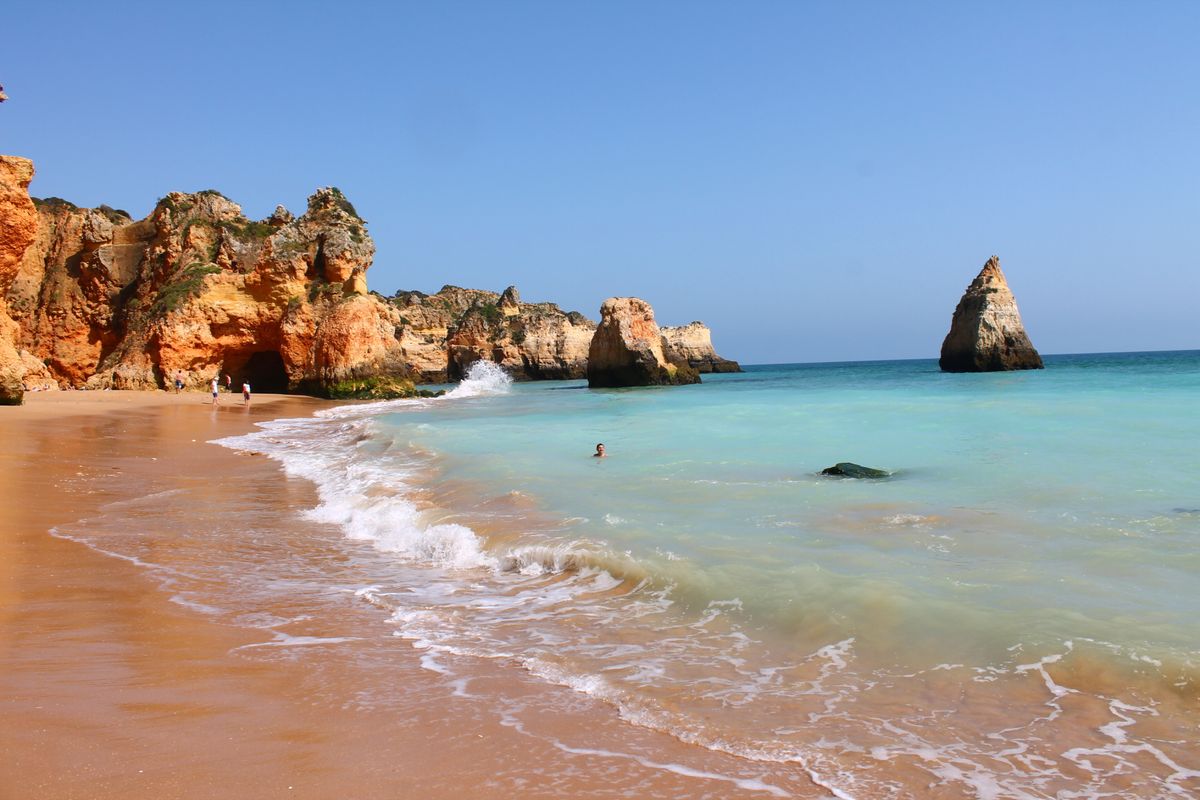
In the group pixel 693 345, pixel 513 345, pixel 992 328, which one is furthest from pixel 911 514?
pixel 693 345

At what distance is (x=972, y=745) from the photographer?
9.74 feet

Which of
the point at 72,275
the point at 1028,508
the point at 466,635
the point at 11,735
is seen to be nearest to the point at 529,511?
the point at 466,635

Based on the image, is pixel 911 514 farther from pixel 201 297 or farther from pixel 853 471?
pixel 201 297

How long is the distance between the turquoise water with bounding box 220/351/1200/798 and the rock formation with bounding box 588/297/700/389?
95.9 feet

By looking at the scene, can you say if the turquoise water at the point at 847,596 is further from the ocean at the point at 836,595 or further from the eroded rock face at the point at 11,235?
the eroded rock face at the point at 11,235

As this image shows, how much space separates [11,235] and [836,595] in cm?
2084

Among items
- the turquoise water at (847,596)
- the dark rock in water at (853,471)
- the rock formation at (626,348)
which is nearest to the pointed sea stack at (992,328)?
the rock formation at (626,348)

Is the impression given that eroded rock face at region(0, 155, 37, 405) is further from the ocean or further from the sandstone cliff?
the sandstone cliff

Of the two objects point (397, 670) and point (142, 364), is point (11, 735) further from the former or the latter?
point (142, 364)

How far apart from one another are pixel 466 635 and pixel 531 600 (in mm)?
853

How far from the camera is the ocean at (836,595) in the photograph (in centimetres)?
304

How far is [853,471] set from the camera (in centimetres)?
951

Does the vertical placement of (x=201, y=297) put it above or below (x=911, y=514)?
above

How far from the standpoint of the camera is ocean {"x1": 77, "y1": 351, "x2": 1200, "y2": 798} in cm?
304
